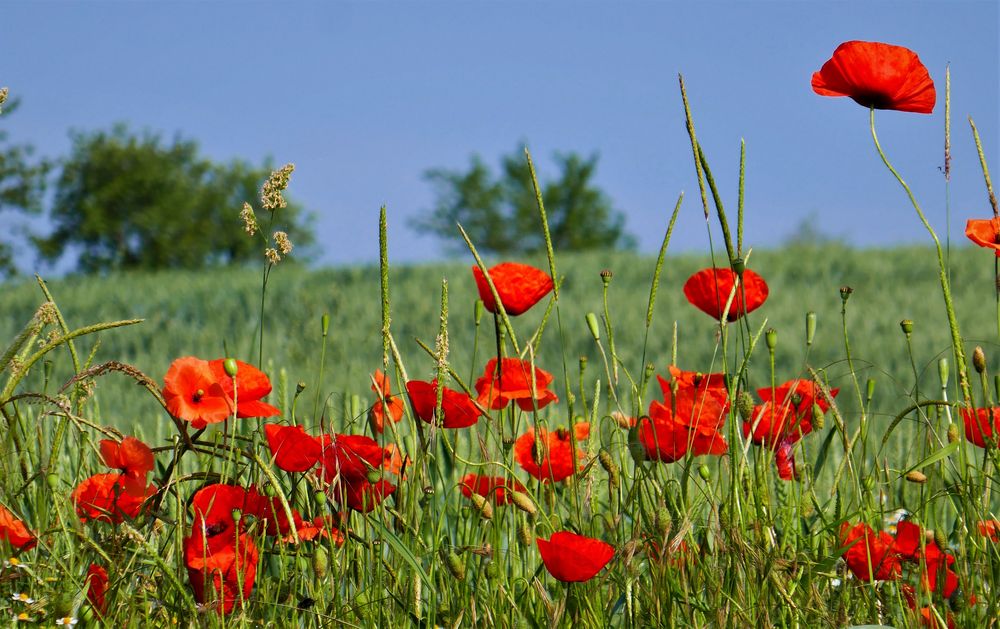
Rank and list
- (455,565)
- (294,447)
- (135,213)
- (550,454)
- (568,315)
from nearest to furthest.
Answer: (455,565)
(294,447)
(550,454)
(568,315)
(135,213)

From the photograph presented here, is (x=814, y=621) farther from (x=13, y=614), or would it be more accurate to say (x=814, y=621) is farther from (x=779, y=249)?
(x=779, y=249)

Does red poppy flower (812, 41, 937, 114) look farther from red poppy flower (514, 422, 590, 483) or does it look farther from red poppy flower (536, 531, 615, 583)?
red poppy flower (536, 531, 615, 583)

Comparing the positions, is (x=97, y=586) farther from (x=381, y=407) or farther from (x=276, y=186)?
(x=276, y=186)

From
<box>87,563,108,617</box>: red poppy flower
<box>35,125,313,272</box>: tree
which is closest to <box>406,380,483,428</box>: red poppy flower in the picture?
<box>87,563,108,617</box>: red poppy flower

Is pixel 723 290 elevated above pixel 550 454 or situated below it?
above

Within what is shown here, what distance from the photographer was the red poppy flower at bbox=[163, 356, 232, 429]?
1504 millimetres

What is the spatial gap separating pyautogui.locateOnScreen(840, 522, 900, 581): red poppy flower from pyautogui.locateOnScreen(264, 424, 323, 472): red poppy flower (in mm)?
813

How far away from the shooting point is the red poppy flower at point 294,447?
1.40m

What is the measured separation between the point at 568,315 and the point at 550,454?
761 centimetres

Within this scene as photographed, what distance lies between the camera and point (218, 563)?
4.59ft

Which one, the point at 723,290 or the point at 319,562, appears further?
the point at 723,290

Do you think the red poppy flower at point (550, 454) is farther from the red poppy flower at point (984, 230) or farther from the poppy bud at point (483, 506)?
the red poppy flower at point (984, 230)

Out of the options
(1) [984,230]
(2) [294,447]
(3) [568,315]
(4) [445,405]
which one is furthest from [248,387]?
(3) [568,315]

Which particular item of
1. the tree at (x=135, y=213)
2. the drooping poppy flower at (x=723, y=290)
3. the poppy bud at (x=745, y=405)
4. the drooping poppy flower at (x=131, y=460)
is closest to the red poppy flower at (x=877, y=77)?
the drooping poppy flower at (x=723, y=290)
